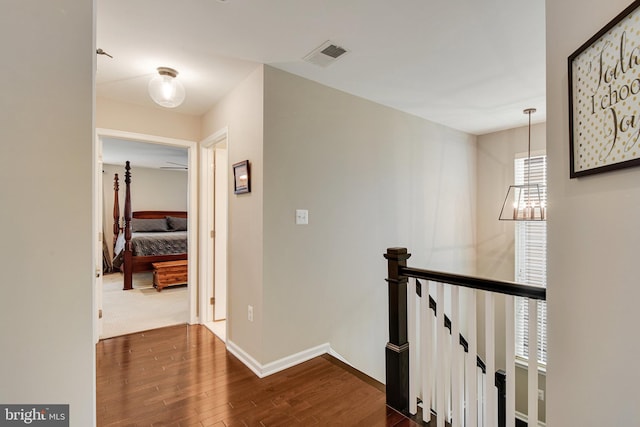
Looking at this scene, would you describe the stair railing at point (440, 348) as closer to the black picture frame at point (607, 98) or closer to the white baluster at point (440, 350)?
the white baluster at point (440, 350)

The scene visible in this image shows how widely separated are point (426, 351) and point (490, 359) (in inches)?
15.6

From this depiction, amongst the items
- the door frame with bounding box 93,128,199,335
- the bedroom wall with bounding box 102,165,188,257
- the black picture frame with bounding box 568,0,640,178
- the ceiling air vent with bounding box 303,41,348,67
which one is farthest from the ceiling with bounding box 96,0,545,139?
the bedroom wall with bounding box 102,165,188,257

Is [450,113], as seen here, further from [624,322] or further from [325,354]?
[624,322]

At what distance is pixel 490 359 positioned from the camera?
60.2 inches

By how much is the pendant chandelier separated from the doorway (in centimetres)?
354

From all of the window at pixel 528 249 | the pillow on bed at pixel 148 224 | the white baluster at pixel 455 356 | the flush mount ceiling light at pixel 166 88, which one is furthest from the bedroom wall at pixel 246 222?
the pillow on bed at pixel 148 224

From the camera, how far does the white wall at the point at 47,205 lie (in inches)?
38.7

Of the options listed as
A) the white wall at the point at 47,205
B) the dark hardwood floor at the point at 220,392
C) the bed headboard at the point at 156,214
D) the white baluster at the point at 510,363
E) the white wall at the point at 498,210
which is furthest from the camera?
the bed headboard at the point at 156,214

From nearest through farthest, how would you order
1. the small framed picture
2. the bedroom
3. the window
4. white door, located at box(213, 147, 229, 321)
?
1. the small framed picture
2. white door, located at box(213, 147, 229, 321)
3. the bedroom
4. the window

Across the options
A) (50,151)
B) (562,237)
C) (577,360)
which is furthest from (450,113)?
(50,151)

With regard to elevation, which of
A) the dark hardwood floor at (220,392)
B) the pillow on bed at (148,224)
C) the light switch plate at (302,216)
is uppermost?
the light switch plate at (302,216)

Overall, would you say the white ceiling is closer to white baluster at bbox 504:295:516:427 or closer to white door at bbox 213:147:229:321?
white door at bbox 213:147:229:321

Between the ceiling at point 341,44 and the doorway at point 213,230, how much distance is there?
65cm

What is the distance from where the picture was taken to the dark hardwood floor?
1.88 metres
